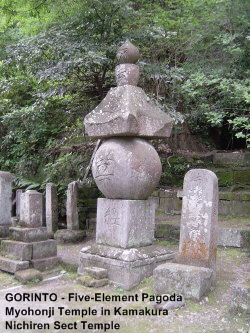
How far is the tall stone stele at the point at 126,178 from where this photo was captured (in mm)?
4969

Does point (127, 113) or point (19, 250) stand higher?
point (127, 113)

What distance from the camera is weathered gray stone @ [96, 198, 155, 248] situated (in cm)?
502

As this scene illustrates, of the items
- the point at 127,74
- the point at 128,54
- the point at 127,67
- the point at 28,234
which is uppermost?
the point at 128,54

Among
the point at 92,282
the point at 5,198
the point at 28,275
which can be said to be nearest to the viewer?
the point at 92,282

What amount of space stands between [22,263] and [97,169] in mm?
2054

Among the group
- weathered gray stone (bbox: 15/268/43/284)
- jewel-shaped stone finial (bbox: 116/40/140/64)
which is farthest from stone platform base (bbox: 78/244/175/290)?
jewel-shaped stone finial (bbox: 116/40/140/64)

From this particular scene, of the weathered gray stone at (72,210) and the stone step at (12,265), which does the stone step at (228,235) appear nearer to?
the weathered gray stone at (72,210)

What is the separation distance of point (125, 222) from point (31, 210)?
2005 millimetres

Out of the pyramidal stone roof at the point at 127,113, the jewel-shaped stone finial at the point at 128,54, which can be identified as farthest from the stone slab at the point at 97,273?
the jewel-shaped stone finial at the point at 128,54

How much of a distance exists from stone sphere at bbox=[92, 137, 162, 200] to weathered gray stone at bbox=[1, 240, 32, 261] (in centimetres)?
174

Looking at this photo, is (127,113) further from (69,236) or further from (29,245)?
(69,236)

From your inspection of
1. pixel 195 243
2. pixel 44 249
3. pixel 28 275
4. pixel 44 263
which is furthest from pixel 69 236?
pixel 195 243

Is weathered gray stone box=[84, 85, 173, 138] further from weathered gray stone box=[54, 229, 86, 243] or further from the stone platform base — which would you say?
weathered gray stone box=[54, 229, 86, 243]

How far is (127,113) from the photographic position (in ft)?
16.2
